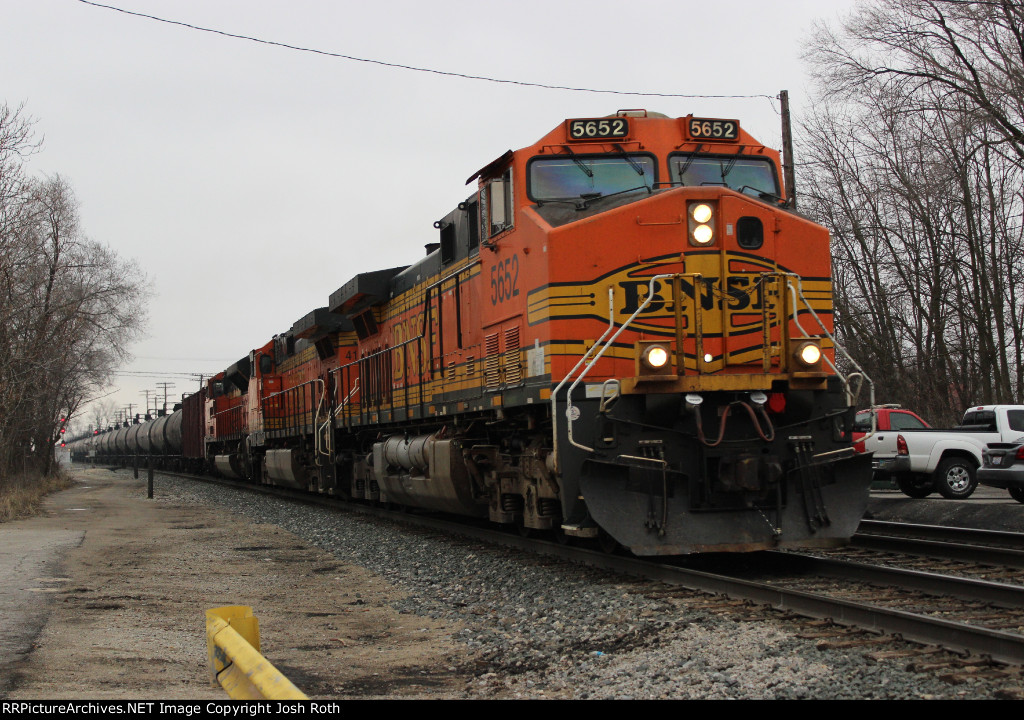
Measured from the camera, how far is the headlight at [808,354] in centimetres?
839

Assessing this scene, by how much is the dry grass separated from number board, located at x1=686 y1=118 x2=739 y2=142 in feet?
49.2

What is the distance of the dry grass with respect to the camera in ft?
64.4

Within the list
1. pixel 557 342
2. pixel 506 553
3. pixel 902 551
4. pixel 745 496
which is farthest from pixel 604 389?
pixel 902 551

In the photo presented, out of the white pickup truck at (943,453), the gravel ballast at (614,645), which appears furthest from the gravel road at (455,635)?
the white pickup truck at (943,453)

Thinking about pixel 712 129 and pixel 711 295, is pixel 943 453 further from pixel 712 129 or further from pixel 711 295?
pixel 711 295

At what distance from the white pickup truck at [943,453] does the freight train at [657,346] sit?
26.5ft

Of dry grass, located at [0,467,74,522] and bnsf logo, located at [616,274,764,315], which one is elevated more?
bnsf logo, located at [616,274,764,315]

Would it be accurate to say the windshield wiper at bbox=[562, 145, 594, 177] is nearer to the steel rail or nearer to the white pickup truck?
the steel rail

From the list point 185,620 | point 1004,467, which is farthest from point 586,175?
point 1004,467

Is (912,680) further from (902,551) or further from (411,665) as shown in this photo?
(902,551)

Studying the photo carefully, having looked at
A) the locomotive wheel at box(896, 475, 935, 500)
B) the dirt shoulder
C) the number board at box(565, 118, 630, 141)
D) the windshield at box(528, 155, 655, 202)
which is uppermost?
the number board at box(565, 118, 630, 141)

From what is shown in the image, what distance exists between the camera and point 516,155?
9.31m

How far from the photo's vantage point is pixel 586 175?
9305 mm

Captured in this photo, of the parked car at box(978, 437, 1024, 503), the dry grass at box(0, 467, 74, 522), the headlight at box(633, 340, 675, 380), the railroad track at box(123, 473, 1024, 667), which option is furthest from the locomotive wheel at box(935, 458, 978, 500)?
the dry grass at box(0, 467, 74, 522)
